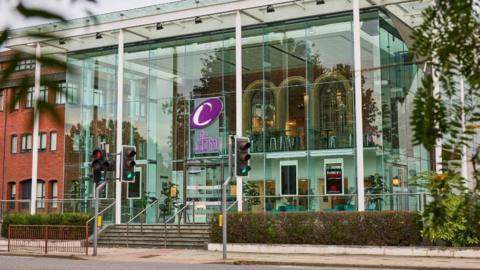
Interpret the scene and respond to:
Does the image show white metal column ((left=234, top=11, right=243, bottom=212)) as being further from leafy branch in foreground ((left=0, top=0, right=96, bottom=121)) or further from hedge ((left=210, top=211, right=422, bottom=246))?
leafy branch in foreground ((left=0, top=0, right=96, bottom=121))

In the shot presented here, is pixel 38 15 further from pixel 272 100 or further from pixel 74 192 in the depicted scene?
pixel 74 192

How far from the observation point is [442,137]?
3.71 m

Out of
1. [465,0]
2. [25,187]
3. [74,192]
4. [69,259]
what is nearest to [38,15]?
[465,0]

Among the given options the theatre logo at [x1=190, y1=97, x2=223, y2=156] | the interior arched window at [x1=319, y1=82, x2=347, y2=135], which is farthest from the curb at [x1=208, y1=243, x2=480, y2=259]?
the theatre logo at [x1=190, y1=97, x2=223, y2=156]

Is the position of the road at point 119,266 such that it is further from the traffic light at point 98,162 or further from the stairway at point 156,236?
the stairway at point 156,236

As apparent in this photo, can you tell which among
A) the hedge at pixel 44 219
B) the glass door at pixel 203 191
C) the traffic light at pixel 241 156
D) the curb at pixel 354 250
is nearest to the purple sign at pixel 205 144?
the glass door at pixel 203 191

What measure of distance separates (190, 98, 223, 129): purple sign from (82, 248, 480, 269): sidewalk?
7.60 metres

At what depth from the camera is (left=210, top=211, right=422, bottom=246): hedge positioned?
24.2 meters

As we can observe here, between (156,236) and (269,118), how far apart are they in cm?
707

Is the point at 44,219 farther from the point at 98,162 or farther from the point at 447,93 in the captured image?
the point at 447,93

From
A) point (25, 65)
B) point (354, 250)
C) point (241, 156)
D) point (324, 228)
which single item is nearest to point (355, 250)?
point (354, 250)

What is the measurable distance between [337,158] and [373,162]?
1671 mm

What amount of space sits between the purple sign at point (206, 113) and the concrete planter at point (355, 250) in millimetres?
7208

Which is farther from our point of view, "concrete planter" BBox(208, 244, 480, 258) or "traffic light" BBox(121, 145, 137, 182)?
"traffic light" BBox(121, 145, 137, 182)
